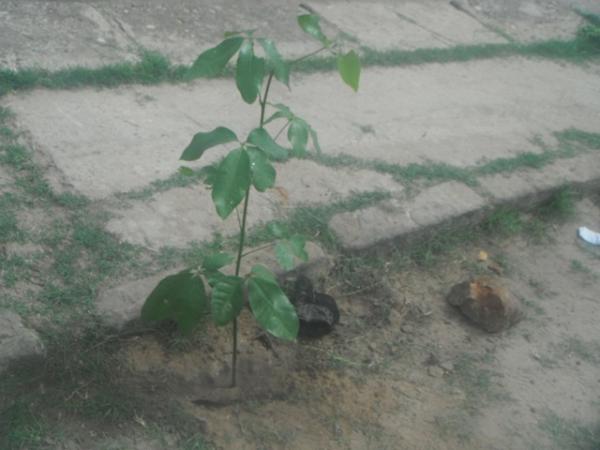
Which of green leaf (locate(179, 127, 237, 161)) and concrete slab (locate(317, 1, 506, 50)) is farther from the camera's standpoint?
concrete slab (locate(317, 1, 506, 50))

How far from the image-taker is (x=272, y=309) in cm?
168

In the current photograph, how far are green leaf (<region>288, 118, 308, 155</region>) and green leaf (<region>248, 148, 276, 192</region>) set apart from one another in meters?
Answer: 0.11

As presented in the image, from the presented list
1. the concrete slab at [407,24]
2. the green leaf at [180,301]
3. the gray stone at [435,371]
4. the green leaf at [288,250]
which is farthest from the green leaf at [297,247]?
the concrete slab at [407,24]

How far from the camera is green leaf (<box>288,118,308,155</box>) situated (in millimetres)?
1650

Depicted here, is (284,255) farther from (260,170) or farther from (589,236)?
(589,236)

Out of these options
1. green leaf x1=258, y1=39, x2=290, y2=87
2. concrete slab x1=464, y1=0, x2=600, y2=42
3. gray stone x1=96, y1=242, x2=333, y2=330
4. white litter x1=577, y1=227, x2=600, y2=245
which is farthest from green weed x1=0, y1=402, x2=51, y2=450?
concrete slab x1=464, y1=0, x2=600, y2=42

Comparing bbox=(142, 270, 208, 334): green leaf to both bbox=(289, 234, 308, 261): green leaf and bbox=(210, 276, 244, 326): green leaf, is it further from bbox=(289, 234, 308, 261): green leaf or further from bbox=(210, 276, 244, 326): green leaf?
bbox=(289, 234, 308, 261): green leaf

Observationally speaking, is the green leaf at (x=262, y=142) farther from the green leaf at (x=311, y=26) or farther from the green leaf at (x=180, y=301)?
the green leaf at (x=180, y=301)

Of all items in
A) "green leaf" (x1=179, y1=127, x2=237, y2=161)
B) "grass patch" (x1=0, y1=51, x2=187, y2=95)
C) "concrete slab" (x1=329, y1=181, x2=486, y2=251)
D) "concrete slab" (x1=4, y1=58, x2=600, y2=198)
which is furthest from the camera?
"grass patch" (x1=0, y1=51, x2=187, y2=95)

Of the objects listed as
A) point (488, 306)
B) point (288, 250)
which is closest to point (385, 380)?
point (488, 306)

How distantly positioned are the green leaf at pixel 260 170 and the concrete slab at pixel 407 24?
2.80 metres

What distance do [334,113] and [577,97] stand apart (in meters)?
1.74

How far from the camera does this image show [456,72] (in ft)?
13.9

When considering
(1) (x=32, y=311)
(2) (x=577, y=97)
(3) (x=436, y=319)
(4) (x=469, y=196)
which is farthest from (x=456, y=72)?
(1) (x=32, y=311)
